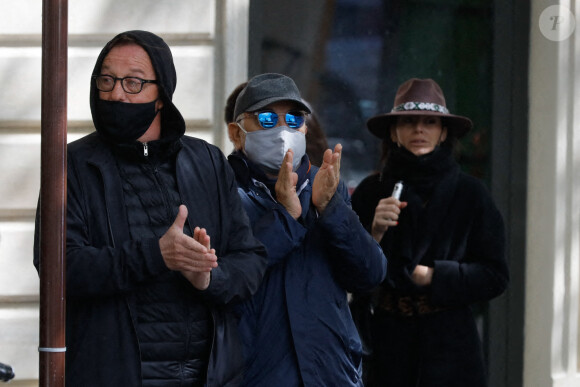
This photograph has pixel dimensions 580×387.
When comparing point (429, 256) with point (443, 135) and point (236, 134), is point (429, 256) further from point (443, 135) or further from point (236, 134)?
point (236, 134)

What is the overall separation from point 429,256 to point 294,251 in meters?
1.00

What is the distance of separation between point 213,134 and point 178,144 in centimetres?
187

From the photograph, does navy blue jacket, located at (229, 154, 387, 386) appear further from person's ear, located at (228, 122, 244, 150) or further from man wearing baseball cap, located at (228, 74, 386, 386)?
person's ear, located at (228, 122, 244, 150)

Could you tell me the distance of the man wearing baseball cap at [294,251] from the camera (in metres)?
3.57

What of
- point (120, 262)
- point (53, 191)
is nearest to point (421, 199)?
point (120, 262)

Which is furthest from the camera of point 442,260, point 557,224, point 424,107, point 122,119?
point 557,224

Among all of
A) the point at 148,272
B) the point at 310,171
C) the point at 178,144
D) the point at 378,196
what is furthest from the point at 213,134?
the point at 148,272

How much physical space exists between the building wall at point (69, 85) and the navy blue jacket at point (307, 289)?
162 cm

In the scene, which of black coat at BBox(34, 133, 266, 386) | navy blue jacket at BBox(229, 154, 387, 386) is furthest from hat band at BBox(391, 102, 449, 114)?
black coat at BBox(34, 133, 266, 386)

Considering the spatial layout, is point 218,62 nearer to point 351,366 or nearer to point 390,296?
point 390,296

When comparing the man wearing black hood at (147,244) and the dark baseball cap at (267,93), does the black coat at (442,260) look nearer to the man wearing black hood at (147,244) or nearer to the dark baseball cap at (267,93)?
the dark baseball cap at (267,93)

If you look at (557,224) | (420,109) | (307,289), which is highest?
(420,109)

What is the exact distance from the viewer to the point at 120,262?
3131mm

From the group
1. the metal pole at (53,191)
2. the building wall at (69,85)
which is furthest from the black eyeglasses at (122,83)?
the building wall at (69,85)
